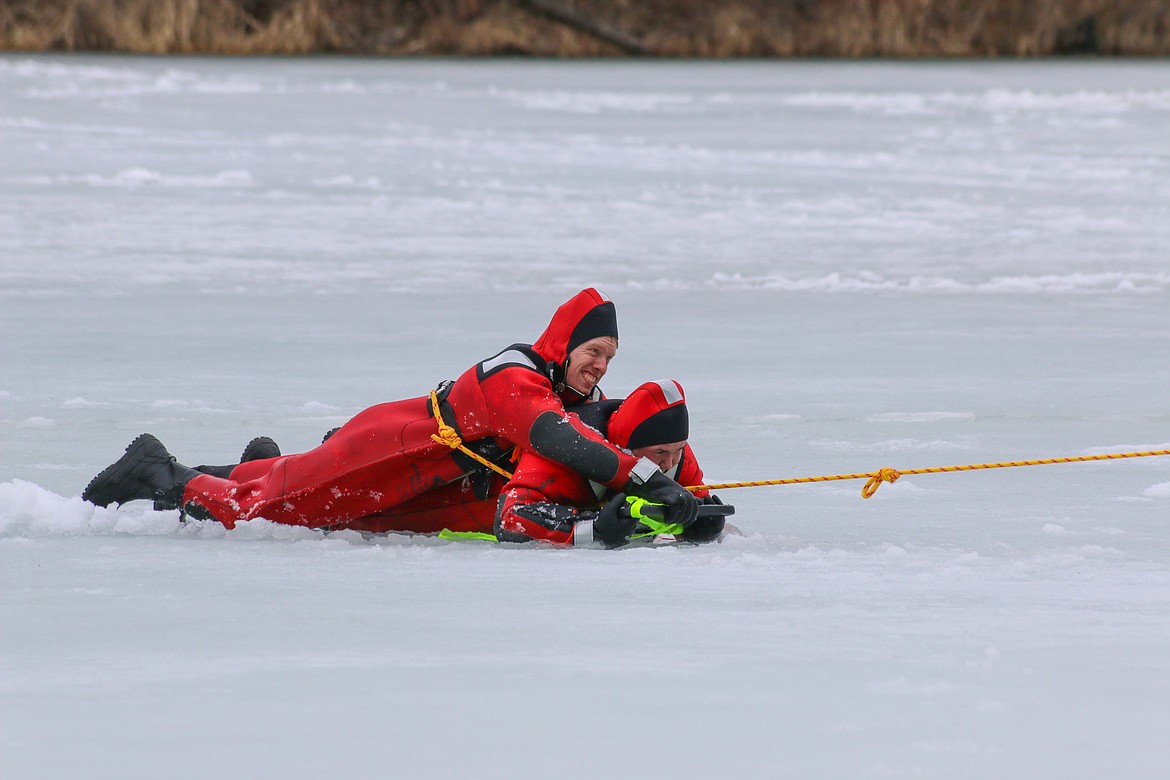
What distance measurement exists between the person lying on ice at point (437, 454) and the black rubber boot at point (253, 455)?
2.8 inches

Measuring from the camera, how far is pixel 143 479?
14.6ft

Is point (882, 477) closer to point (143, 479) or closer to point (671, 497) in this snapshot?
point (671, 497)

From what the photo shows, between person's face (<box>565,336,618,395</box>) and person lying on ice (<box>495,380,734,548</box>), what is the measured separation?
0.10m

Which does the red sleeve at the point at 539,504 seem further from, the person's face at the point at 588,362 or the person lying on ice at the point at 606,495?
the person's face at the point at 588,362

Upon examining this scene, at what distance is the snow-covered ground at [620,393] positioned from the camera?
8.89ft

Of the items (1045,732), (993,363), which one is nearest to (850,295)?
(993,363)

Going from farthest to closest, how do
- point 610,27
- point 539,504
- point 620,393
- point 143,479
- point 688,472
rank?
point 610,27 → point 620,393 → point 143,479 → point 688,472 → point 539,504

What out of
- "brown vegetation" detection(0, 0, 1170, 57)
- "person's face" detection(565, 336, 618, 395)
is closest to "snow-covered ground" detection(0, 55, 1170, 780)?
"person's face" detection(565, 336, 618, 395)

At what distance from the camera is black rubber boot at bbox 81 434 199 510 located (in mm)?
4383

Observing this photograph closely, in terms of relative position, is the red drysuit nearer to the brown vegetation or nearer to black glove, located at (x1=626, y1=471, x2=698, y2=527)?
black glove, located at (x1=626, y1=471, x2=698, y2=527)

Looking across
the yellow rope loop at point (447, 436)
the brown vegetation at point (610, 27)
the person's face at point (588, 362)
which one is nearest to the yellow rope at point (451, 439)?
the yellow rope loop at point (447, 436)

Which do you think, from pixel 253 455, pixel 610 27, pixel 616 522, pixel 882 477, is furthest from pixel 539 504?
pixel 610 27

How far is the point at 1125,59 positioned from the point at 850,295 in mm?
18337

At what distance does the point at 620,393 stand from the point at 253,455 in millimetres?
1653
